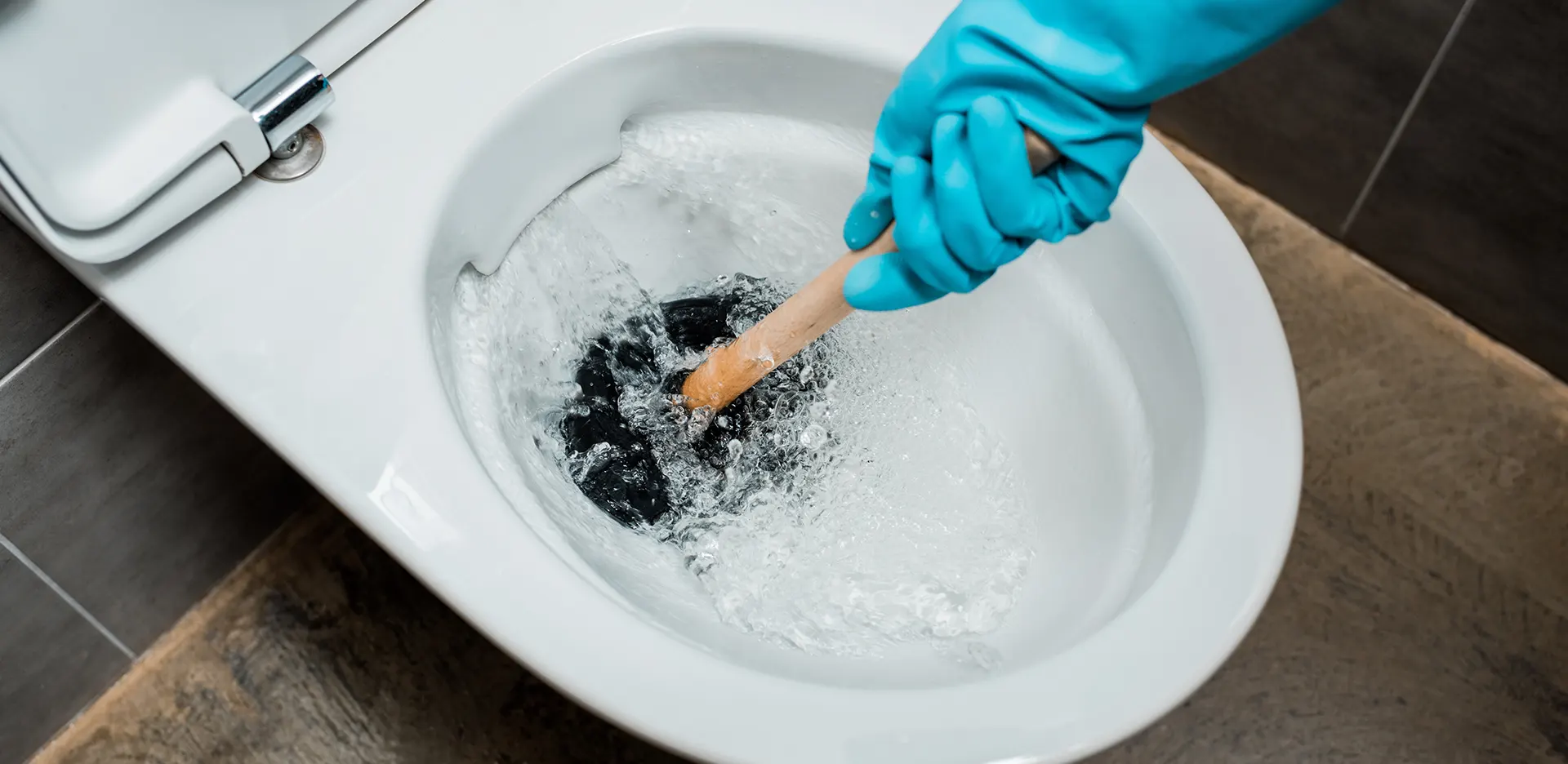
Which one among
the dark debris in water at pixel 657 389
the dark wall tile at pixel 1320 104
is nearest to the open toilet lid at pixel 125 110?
the dark debris in water at pixel 657 389

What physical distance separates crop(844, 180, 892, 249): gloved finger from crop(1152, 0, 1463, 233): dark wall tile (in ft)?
2.11

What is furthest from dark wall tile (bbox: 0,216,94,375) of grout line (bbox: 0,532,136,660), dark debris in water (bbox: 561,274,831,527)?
dark debris in water (bbox: 561,274,831,527)

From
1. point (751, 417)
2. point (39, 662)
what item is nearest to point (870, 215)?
point (751, 417)

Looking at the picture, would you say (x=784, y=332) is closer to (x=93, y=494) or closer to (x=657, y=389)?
(x=657, y=389)

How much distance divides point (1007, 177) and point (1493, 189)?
767mm

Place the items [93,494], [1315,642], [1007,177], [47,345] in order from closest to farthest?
1. [1007,177]
2. [47,345]
3. [93,494]
4. [1315,642]

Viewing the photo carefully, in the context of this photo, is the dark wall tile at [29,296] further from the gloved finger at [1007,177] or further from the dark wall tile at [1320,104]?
the dark wall tile at [1320,104]

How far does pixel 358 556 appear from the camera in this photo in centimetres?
97

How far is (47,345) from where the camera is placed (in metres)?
0.67

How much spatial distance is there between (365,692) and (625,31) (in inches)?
Result: 22.2

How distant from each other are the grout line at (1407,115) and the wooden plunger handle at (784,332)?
64 centimetres

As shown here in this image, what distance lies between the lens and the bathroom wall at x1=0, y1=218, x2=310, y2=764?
2.22 ft

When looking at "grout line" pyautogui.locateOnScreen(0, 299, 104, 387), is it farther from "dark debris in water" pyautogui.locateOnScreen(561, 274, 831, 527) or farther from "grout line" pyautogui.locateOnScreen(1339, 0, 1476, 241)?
"grout line" pyautogui.locateOnScreen(1339, 0, 1476, 241)

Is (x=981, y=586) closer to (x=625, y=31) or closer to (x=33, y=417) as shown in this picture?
(x=625, y=31)
